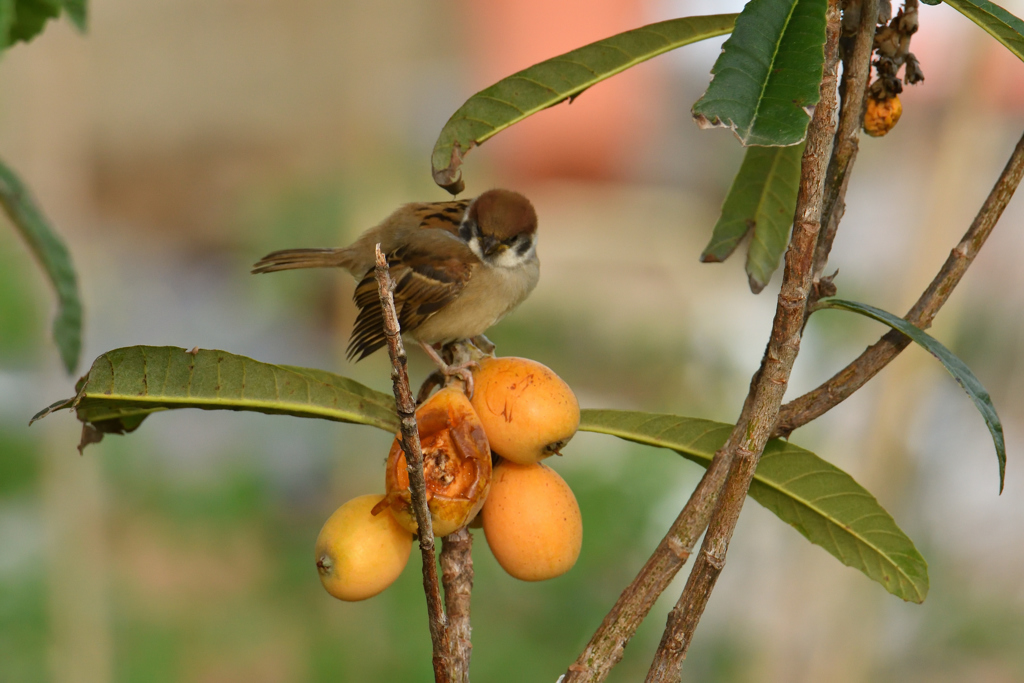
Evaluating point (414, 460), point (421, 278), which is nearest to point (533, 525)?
point (414, 460)

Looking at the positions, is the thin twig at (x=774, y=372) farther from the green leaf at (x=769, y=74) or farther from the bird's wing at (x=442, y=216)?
the bird's wing at (x=442, y=216)

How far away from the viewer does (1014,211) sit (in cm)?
278

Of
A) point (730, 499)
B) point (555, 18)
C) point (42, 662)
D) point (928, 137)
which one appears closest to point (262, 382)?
point (730, 499)

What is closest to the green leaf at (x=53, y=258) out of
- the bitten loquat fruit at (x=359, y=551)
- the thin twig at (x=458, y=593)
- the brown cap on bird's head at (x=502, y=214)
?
the bitten loquat fruit at (x=359, y=551)

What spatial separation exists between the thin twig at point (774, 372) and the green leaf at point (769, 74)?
3cm

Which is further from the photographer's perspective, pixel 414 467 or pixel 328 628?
pixel 328 628

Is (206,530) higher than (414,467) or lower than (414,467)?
higher

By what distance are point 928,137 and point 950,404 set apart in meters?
0.99

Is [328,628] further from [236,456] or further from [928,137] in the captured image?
[928,137]

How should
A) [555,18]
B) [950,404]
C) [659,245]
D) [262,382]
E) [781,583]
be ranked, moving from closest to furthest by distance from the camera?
[262,382], [950,404], [781,583], [659,245], [555,18]

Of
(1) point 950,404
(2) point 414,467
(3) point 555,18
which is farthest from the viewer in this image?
(3) point 555,18

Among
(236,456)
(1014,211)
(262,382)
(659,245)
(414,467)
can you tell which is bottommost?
(414,467)

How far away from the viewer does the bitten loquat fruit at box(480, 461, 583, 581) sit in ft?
2.97

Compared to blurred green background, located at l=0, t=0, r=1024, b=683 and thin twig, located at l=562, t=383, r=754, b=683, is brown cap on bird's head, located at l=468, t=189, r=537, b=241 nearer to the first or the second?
thin twig, located at l=562, t=383, r=754, b=683
